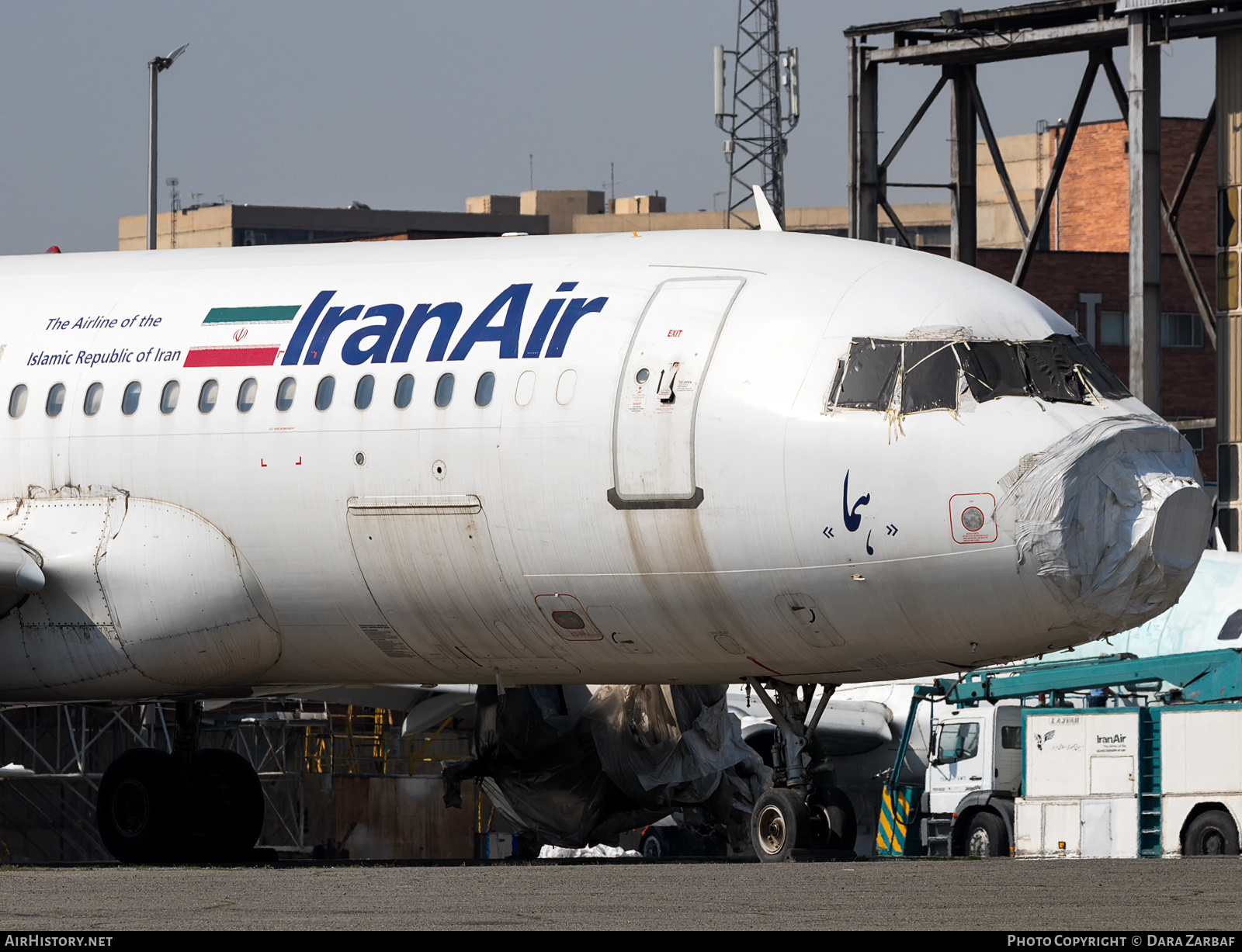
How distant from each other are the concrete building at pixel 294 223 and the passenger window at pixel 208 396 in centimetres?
9755

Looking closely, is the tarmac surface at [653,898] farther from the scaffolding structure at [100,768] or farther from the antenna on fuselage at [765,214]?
the scaffolding structure at [100,768]

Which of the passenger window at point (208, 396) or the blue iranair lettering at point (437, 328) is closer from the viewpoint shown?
the blue iranair lettering at point (437, 328)

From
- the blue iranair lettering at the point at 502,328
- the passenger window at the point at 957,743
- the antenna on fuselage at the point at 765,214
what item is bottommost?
the passenger window at the point at 957,743

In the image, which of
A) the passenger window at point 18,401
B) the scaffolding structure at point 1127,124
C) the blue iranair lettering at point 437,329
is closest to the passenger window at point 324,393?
the blue iranair lettering at point 437,329

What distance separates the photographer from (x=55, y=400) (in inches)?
792

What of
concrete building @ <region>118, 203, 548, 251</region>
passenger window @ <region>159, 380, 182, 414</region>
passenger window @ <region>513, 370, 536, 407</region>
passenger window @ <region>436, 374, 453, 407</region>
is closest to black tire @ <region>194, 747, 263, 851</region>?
passenger window @ <region>159, 380, 182, 414</region>

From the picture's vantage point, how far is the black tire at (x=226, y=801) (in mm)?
22969

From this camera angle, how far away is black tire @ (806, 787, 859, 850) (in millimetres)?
17656

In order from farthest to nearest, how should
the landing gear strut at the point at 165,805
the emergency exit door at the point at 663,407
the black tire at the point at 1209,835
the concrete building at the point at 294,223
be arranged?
the concrete building at the point at 294,223
the black tire at the point at 1209,835
the landing gear strut at the point at 165,805
the emergency exit door at the point at 663,407

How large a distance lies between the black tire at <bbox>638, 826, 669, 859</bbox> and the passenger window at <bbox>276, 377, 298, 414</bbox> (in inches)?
771

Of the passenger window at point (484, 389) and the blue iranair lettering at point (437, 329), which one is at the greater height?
the blue iranair lettering at point (437, 329)

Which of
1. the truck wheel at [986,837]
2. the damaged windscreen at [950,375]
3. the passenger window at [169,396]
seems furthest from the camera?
the truck wheel at [986,837]

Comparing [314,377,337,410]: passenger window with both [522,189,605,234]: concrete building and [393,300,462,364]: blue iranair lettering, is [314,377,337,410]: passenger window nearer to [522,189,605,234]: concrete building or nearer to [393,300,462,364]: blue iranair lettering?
[393,300,462,364]: blue iranair lettering

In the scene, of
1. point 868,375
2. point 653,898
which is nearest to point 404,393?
point 868,375
